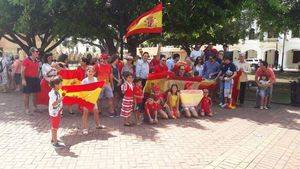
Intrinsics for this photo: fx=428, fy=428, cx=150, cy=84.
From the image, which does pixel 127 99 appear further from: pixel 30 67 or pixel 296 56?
pixel 296 56

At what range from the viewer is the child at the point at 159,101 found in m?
11.3

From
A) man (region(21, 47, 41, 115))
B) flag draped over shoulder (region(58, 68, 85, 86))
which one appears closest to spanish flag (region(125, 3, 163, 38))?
flag draped over shoulder (region(58, 68, 85, 86))

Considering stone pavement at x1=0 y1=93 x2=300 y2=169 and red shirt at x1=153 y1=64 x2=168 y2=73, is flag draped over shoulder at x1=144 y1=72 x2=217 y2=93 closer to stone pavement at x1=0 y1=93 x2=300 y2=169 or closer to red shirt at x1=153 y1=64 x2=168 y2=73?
red shirt at x1=153 y1=64 x2=168 y2=73

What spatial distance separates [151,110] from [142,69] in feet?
8.24

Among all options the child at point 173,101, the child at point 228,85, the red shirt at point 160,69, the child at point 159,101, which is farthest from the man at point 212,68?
the child at point 159,101

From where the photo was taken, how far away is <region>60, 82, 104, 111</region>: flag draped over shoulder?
966cm

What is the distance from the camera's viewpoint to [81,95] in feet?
31.7

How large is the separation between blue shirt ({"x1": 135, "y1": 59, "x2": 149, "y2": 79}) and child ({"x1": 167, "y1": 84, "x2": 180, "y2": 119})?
155 cm

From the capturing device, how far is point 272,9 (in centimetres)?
1931

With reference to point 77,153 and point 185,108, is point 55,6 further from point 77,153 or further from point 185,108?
point 77,153

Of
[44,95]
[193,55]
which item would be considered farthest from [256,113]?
[44,95]

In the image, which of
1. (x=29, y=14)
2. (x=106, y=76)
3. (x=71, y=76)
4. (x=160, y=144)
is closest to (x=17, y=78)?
(x=29, y=14)

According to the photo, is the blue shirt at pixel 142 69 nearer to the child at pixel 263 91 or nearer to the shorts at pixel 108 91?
the shorts at pixel 108 91

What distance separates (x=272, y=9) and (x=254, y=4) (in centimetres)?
89
